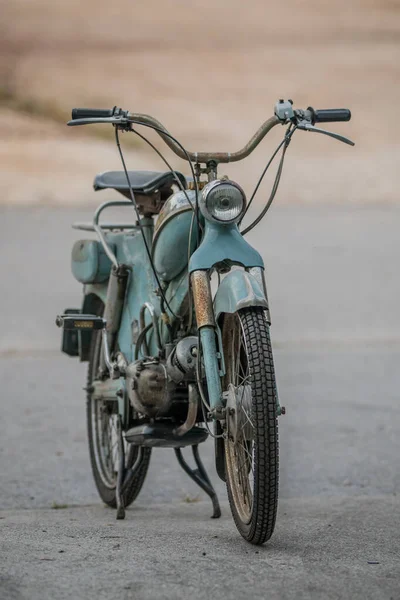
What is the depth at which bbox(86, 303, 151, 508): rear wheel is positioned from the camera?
6.21m

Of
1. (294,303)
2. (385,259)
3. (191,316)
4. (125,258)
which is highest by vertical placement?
(385,259)

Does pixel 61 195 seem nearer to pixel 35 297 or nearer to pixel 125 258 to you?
pixel 35 297

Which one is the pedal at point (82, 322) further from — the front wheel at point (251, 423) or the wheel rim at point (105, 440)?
the front wheel at point (251, 423)

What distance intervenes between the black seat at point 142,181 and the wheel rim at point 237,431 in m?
1.09

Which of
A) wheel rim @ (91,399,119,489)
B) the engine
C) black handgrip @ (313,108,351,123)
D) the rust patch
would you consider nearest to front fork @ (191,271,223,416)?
the rust patch

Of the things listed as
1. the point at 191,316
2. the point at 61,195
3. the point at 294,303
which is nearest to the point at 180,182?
the point at 191,316

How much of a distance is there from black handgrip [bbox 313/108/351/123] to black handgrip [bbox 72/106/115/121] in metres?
0.87

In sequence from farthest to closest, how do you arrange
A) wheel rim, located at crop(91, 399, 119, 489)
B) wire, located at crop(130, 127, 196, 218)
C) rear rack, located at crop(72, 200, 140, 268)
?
wheel rim, located at crop(91, 399, 119, 489) → rear rack, located at crop(72, 200, 140, 268) → wire, located at crop(130, 127, 196, 218)

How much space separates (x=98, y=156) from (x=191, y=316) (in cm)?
2095

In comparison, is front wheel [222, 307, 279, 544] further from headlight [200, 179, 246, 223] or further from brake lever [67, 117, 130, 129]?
brake lever [67, 117, 130, 129]

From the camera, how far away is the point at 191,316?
5.02 m

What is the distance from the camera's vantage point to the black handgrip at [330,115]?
5.10 meters

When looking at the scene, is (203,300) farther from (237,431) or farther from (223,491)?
(223,491)

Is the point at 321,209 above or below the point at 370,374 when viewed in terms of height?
above
